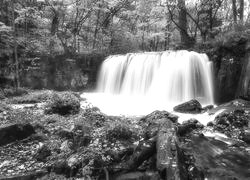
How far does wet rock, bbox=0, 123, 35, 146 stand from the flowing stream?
4604 millimetres

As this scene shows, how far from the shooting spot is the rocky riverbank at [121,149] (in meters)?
3.90

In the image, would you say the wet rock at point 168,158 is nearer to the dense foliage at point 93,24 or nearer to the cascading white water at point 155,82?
the cascading white water at point 155,82

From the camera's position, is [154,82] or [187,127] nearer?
[187,127]

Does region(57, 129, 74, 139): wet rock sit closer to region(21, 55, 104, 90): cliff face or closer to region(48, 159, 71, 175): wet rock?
region(48, 159, 71, 175): wet rock

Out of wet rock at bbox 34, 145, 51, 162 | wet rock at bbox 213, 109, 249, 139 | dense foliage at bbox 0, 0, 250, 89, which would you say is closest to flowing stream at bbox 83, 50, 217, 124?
wet rock at bbox 213, 109, 249, 139

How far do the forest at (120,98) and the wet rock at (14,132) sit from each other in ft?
0.08

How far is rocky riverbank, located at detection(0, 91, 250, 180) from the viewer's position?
3.90 meters

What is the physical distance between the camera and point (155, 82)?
12906 mm

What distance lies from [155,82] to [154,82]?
0.26ft

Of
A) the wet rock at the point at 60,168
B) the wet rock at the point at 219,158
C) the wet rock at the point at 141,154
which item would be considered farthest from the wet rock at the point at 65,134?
the wet rock at the point at 219,158

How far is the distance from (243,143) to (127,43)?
16.3 m

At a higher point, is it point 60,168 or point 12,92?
point 12,92

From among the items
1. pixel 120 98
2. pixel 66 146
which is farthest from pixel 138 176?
pixel 120 98

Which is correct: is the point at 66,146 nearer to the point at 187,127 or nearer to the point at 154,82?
the point at 187,127
